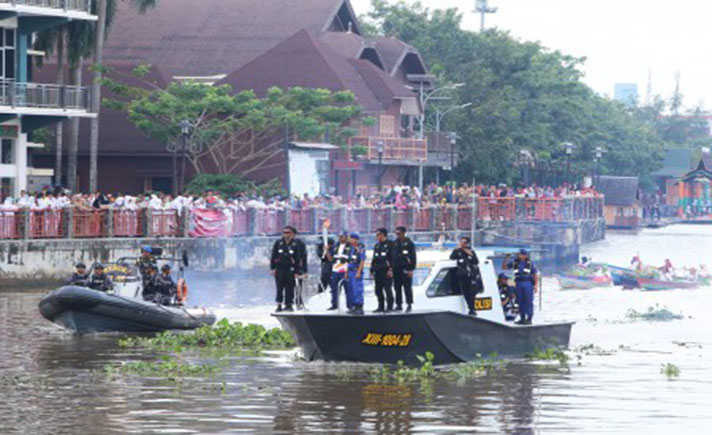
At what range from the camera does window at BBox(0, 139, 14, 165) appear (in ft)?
183

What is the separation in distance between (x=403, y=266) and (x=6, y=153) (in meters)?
31.6

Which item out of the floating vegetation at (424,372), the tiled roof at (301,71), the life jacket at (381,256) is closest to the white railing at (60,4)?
the tiled roof at (301,71)

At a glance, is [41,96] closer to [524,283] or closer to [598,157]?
[524,283]

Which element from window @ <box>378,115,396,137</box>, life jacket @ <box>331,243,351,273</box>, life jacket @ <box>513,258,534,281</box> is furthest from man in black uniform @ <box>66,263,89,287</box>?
window @ <box>378,115,396,137</box>

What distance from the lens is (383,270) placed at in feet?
89.4

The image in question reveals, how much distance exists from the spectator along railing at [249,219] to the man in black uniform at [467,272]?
17.1 m

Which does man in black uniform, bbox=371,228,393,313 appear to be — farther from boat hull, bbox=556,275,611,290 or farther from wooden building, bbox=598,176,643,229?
wooden building, bbox=598,176,643,229

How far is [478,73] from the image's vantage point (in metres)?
95.6

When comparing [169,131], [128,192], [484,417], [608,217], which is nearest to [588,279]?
[169,131]

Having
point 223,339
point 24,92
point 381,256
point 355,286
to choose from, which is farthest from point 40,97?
point 381,256

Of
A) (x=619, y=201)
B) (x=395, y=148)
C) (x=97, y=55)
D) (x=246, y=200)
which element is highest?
(x=97, y=55)

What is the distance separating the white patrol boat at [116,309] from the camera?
32.2m

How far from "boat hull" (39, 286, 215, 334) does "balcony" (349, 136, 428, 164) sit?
4181 cm

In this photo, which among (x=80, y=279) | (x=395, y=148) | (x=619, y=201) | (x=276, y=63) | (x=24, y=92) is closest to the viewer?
(x=80, y=279)
